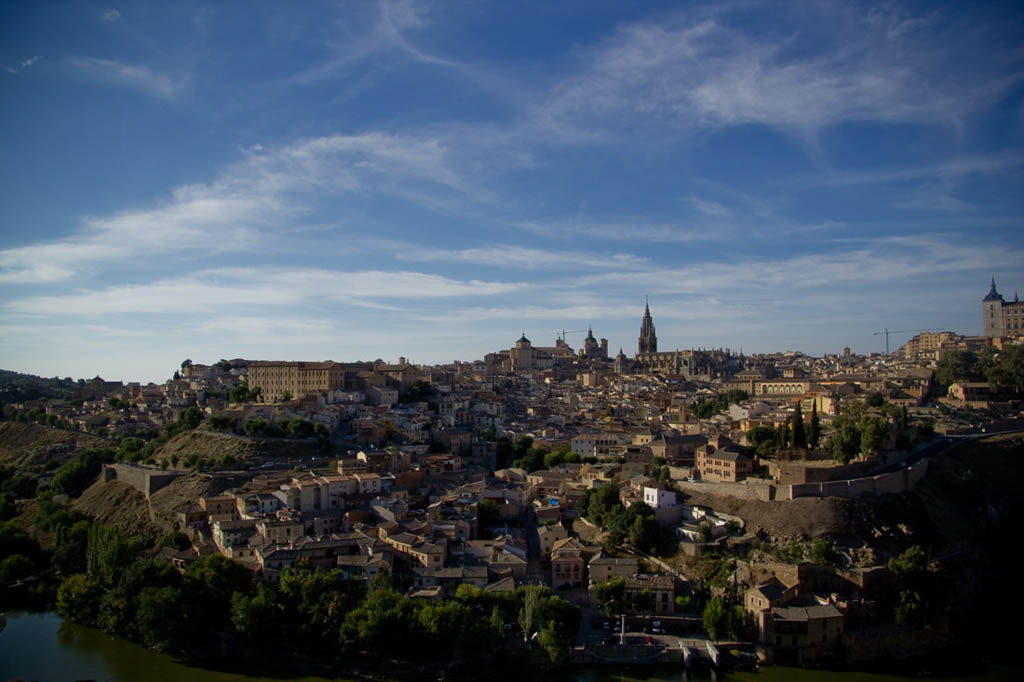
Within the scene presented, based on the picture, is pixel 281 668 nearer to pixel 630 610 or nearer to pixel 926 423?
pixel 630 610

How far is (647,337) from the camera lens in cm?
6400

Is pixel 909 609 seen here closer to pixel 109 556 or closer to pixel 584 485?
pixel 584 485

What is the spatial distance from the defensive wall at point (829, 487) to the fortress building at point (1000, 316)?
2916cm

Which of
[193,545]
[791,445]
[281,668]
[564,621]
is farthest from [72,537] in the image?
[791,445]

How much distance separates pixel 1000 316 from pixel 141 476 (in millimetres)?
44585

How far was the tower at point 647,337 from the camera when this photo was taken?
6350cm

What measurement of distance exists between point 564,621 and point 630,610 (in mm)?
1819

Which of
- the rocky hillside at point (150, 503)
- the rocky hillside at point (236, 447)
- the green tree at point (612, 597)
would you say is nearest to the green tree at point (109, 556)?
the rocky hillside at point (150, 503)

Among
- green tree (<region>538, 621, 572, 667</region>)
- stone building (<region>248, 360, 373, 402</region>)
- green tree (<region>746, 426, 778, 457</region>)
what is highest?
stone building (<region>248, 360, 373, 402</region>)

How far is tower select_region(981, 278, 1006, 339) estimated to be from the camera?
4412cm

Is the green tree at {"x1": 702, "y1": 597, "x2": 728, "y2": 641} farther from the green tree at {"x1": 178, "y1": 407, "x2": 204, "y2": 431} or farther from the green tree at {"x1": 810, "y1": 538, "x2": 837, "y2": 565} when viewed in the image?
the green tree at {"x1": 178, "y1": 407, "x2": 204, "y2": 431}

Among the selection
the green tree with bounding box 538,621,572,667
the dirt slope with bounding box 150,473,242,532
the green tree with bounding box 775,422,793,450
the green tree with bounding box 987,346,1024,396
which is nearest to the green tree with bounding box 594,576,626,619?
the green tree with bounding box 538,621,572,667

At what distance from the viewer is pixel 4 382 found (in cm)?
5809

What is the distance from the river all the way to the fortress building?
3500 centimetres
